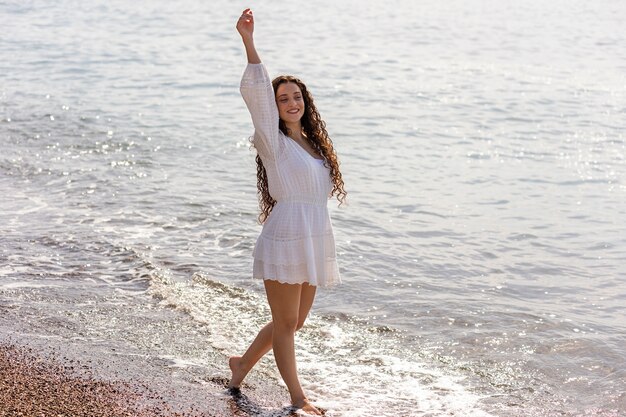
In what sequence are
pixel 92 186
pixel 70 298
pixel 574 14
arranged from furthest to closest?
pixel 574 14 < pixel 92 186 < pixel 70 298

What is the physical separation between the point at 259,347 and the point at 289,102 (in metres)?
1.44

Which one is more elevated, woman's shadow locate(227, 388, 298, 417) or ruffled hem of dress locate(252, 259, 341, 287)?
ruffled hem of dress locate(252, 259, 341, 287)

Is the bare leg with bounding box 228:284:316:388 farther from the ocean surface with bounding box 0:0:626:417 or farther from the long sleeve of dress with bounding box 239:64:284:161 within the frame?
the long sleeve of dress with bounding box 239:64:284:161

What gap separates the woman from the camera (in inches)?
218

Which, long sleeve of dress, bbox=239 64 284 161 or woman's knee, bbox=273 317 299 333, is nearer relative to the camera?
long sleeve of dress, bbox=239 64 284 161

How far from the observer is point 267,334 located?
6035mm

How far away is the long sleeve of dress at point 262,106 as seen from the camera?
5.47m

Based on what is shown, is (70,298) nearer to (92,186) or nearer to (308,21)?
(92,186)

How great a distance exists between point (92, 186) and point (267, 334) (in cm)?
610

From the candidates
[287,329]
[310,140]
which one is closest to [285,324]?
[287,329]

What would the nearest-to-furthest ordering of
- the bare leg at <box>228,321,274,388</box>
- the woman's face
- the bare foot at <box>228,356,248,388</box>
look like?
1. the woman's face
2. the bare leg at <box>228,321,274,388</box>
3. the bare foot at <box>228,356,248,388</box>

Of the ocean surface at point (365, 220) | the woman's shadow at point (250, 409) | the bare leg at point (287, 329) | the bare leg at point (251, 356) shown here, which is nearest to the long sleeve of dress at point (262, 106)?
the bare leg at point (287, 329)

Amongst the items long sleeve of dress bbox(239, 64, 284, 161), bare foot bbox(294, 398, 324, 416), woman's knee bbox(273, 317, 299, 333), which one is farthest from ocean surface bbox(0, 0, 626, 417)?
long sleeve of dress bbox(239, 64, 284, 161)

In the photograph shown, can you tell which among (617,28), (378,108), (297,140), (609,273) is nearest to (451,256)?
(609,273)
